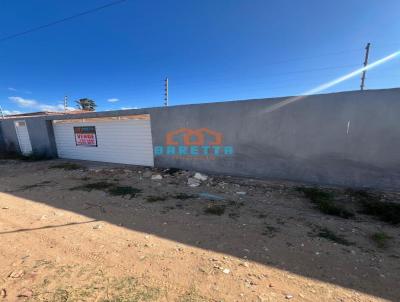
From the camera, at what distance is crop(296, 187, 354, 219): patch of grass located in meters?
3.87

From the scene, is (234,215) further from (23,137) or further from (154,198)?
(23,137)

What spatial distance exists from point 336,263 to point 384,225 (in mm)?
1722

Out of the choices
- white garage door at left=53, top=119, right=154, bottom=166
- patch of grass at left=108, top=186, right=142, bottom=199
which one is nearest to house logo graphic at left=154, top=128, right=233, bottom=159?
white garage door at left=53, top=119, right=154, bottom=166

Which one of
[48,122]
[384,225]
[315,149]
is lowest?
[384,225]

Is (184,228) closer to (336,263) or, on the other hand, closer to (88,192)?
(336,263)

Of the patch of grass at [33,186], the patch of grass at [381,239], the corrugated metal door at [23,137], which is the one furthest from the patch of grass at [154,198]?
the corrugated metal door at [23,137]

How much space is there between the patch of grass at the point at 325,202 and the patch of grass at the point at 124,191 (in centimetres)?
404

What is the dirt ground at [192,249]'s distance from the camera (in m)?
2.14

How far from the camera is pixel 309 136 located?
5352 mm

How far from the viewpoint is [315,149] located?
533 cm

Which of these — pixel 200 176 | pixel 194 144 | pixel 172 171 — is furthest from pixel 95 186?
pixel 194 144

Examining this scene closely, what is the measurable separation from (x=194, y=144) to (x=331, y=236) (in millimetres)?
4653

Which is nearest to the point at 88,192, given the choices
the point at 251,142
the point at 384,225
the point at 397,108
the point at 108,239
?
the point at 108,239

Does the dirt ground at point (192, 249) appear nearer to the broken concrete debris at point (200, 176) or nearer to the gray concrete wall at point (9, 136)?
the broken concrete debris at point (200, 176)
